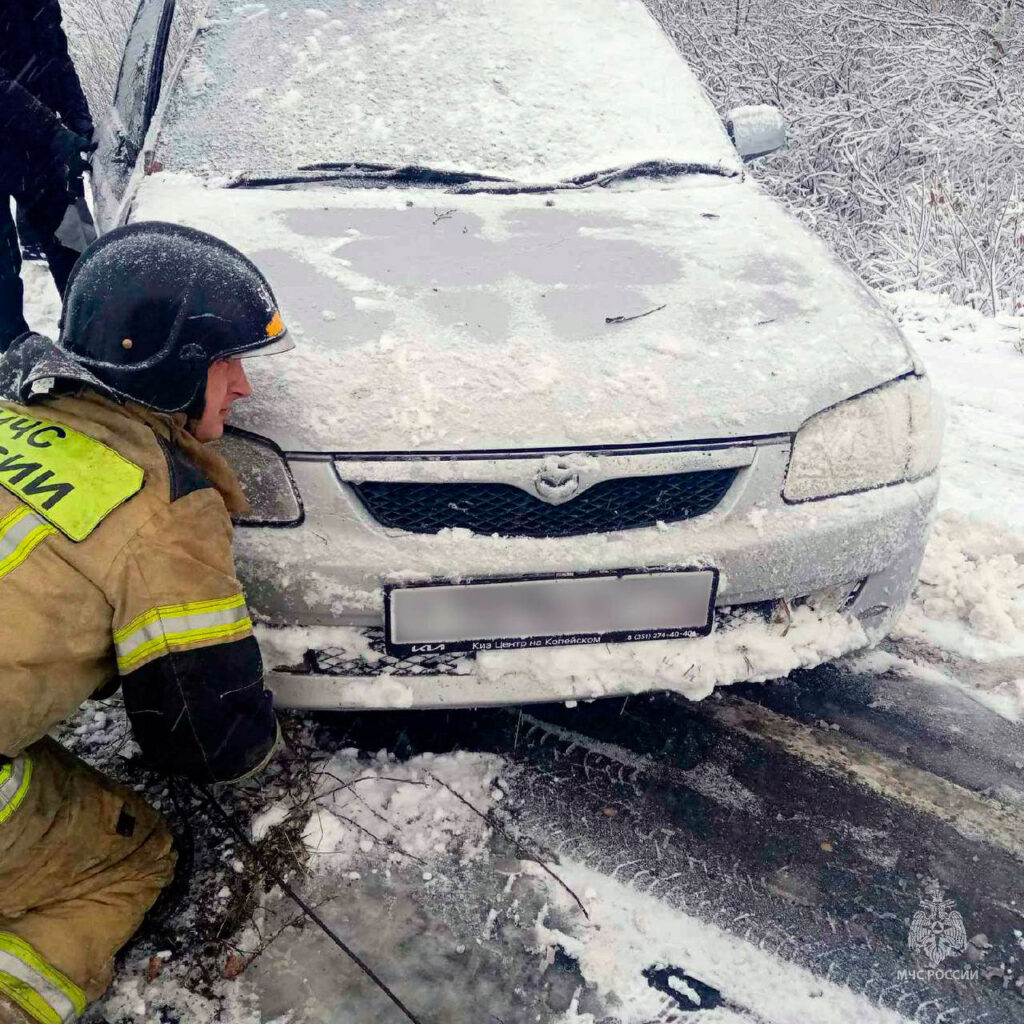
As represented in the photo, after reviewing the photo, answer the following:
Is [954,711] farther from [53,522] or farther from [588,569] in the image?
[53,522]

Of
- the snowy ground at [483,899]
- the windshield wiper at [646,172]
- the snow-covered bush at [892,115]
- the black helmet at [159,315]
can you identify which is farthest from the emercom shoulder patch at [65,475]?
the snow-covered bush at [892,115]

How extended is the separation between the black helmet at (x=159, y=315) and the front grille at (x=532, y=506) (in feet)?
1.21

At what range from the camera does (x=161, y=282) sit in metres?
1.60

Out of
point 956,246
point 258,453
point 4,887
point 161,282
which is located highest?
point 161,282

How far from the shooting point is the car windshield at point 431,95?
2.82 meters

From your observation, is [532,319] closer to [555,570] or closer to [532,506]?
[532,506]

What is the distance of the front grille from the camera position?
1823 mm

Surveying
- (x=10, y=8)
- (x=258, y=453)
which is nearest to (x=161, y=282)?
(x=258, y=453)

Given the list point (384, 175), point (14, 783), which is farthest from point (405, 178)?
point (14, 783)

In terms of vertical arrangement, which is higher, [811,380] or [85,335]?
[85,335]

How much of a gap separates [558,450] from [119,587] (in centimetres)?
84

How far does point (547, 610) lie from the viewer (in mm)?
1849

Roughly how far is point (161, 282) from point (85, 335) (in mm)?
167

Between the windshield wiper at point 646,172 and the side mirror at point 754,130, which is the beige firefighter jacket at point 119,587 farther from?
the side mirror at point 754,130
